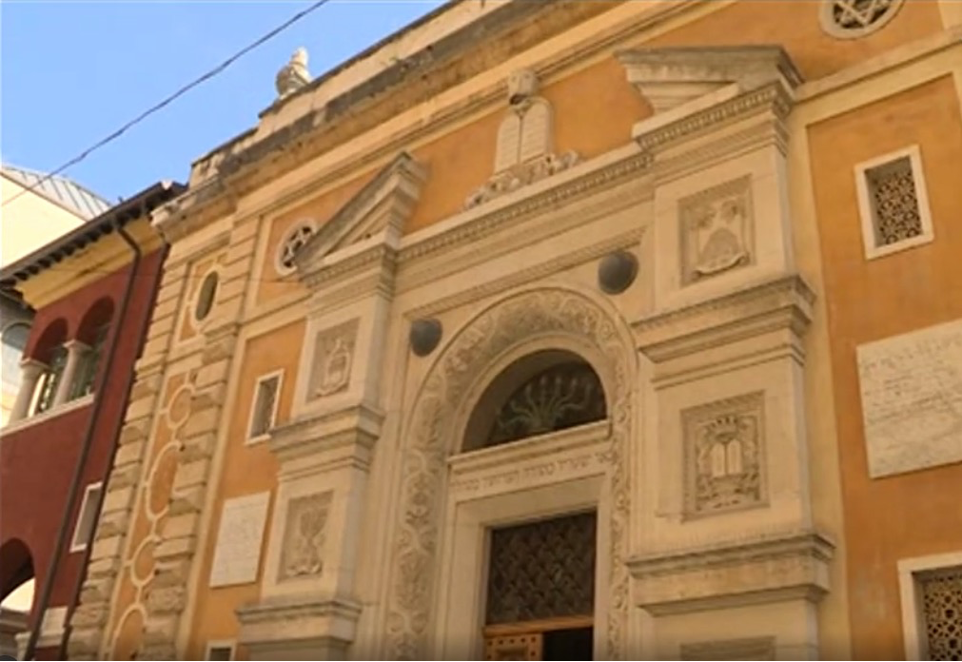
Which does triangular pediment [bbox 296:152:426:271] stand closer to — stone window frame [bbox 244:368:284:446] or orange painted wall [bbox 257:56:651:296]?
orange painted wall [bbox 257:56:651:296]

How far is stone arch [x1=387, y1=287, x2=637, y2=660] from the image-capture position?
8375mm

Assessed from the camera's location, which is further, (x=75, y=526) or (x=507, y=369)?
(x=75, y=526)

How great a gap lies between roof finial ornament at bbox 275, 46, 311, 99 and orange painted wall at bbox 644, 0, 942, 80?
6451mm

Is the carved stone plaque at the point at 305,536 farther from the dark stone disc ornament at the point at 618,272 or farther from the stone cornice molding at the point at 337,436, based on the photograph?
the dark stone disc ornament at the point at 618,272

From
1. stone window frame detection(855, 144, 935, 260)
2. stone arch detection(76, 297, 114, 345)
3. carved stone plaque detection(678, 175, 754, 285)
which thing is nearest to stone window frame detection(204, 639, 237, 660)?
carved stone plaque detection(678, 175, 754, 285)

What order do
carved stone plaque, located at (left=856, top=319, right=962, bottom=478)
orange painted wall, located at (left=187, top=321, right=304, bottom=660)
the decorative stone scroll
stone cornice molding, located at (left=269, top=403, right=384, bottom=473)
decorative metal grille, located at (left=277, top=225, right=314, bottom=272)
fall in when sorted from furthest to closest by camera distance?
decorative metal grille, located at (left=277, top=225, right=314, bottom=272)
orange painted wall, located at (left=187, top=321, right=304, bottom=660)
the decorative stone scroll
stone cornice molding, located at (left=269, top=403, right=384, bottom=473)
carved stone plaque, located at (left=856, top=319, right=962, bottom=478)

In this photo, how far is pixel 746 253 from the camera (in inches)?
311

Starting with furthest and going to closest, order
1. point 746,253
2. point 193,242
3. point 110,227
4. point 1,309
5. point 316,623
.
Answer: point 1,309 < point 110,227 < point 193,242 < point 316,623 < point 746,253

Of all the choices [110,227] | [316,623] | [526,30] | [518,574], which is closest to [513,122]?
[526,30]

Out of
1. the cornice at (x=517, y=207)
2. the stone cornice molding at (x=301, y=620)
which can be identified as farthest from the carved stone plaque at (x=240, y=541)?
the cornice at (x=517, y=207)

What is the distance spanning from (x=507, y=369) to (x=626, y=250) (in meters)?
1.61

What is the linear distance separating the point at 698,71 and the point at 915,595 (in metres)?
4.50

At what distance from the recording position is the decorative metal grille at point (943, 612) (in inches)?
242

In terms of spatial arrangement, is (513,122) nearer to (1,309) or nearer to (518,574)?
(518,574)
